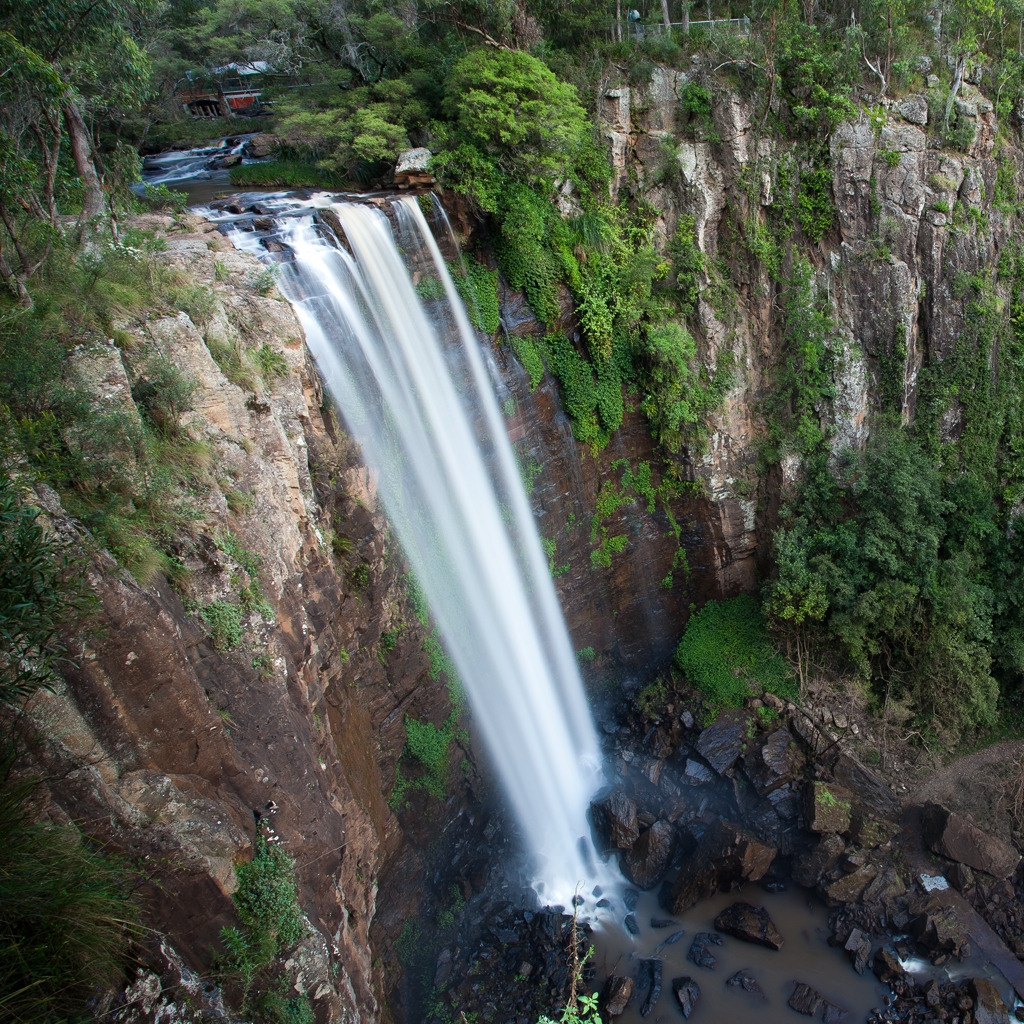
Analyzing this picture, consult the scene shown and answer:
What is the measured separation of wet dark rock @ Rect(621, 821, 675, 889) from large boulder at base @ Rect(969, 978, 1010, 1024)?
15.9ft

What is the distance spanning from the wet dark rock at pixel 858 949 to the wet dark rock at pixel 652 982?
3.16 m

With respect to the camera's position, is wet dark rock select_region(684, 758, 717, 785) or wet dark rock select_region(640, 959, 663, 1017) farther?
wet dark rock select_region(684, 758, 717, 785)

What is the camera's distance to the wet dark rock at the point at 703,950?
11102mm

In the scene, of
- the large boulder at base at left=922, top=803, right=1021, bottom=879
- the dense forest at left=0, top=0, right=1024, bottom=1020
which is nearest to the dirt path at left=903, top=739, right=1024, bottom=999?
the large boulder at base at left=922, top=803, right=1021, bottom=879

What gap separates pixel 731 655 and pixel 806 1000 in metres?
6.66

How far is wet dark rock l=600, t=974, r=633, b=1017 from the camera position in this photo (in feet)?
34.3

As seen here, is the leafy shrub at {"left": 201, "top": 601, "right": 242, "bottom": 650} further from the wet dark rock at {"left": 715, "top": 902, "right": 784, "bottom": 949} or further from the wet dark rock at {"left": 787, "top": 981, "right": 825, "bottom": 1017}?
the wet dark rock at {"left": 787, "top": 981, "right": 825, "bottom": 1017}

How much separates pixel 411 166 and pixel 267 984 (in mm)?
12785

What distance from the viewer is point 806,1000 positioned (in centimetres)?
1048

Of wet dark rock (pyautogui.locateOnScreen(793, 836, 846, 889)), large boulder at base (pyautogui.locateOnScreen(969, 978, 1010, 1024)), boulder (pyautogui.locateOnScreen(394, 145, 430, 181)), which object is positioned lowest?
large boulder at base (pyautogui.locateOnScreen(969, 978, 1010, 1024))

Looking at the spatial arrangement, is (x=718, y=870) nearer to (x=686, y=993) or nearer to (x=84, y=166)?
(x=686, y=993)

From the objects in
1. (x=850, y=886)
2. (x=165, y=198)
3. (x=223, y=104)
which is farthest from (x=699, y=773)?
(x=223, y=104)

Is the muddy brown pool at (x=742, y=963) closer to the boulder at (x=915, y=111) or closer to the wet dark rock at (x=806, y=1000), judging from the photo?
the wet dark rock at (x=806, y=1000)

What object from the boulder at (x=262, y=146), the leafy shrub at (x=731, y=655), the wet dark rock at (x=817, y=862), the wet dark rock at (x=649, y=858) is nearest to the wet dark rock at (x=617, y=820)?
the wet dark rock at (x=649, y=858)
